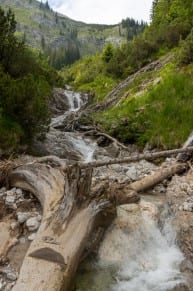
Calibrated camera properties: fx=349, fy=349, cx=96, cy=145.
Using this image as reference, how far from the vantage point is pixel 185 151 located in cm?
1093

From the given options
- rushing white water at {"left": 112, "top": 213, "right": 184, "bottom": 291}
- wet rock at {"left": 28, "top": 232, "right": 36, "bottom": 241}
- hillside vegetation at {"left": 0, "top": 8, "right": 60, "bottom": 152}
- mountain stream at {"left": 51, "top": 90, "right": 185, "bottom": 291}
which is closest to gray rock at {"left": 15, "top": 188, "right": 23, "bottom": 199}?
wet rock at {"left": 28, "top": 232, "right": 36, "bottom": 241}

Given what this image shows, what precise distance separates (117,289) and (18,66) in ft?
43.7

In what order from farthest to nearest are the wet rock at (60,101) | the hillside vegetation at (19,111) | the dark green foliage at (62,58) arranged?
1. the dark green foliage at (62,58)
2. the wet rock at (60,101)
3. the hillside vegetation at (19,111)

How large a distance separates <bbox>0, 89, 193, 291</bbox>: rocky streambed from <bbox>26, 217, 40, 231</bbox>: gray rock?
0.04 ft

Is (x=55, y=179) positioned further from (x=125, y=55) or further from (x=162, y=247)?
(x=125, y=55)

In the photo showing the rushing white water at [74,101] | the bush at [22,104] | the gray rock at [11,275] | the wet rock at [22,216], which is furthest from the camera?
the rushing white water at [74,101]

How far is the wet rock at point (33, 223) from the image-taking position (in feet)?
22.4

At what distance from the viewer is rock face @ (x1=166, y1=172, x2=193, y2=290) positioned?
6758 millimetres

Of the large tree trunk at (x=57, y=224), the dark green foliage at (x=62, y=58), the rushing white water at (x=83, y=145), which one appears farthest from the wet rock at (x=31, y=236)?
the dark green foliage at (x=62, y=58)

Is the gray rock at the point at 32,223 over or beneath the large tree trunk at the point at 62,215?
beneath

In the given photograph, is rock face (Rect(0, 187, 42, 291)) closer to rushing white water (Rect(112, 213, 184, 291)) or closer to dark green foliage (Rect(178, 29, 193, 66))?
rushing white water (Rect(112, 213, 184, 291))

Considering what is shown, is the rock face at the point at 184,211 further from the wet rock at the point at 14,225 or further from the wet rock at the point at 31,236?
the wet rock at the point at 14,225

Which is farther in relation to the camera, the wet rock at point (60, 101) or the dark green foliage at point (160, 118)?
the wet rock at point (60, 101)

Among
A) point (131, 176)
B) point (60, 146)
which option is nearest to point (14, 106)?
point (60, 146)
